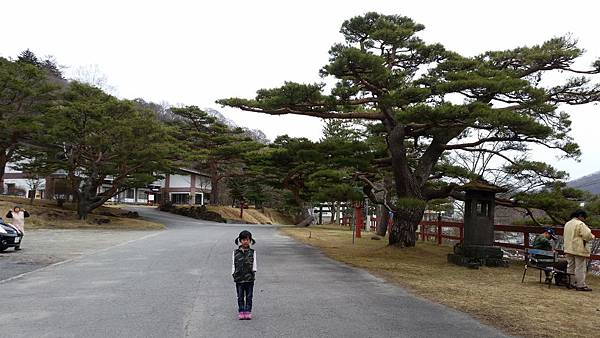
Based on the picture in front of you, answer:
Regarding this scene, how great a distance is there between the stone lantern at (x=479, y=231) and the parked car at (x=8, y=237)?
42.6 feet

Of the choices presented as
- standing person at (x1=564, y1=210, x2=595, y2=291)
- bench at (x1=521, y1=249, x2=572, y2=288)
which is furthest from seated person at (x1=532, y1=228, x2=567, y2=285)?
standing person at (x1=564, y1=210, x2=595, y2=291)

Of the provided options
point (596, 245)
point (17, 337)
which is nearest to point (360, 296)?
point (17, 337)

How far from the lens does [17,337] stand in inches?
209

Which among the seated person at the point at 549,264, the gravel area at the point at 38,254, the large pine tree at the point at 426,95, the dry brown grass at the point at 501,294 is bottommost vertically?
the gravel area at the point at 38,254

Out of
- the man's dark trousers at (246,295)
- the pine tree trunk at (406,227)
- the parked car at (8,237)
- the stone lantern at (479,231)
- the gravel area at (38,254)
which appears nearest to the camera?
the man's dark trousers at (246,295)

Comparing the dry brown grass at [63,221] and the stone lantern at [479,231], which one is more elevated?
the stone lantern at [479,231]

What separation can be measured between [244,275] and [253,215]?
5026 centimetres

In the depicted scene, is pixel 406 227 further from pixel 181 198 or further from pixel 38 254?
pixel 181 198

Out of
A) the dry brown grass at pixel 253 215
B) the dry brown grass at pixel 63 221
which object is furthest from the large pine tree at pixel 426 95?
the dry brown grass at pixel 253 215

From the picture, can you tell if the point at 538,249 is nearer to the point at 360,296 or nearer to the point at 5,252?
the point at 360,296

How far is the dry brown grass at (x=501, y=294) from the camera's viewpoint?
21.2ft

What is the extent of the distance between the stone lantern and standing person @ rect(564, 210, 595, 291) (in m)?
3.36

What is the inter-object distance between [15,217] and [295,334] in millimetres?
15213

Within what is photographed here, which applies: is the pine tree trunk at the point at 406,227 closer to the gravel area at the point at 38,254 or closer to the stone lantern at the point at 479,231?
the stone lantern at the point at 479,231
